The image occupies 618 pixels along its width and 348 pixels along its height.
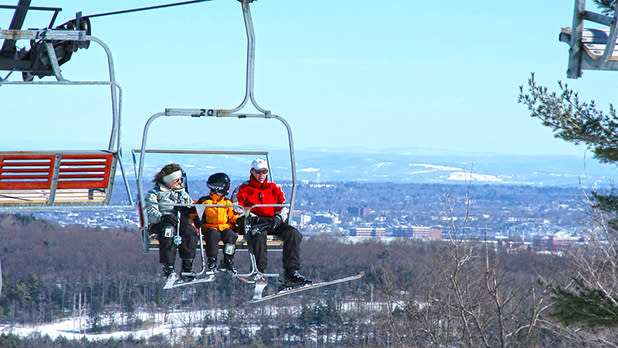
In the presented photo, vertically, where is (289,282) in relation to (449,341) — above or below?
above

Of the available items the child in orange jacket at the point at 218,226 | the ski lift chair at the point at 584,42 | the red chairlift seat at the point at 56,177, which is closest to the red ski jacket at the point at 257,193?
the child in orange jacket at the point at 218,226

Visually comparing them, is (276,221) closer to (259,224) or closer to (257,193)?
(259,224)

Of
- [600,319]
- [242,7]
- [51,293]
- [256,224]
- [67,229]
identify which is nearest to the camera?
[242,7]

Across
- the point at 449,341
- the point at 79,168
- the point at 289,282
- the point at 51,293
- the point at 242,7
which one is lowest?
the point at 51,293

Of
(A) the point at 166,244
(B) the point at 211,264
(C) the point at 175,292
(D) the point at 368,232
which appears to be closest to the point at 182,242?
(A) the point at 166,244

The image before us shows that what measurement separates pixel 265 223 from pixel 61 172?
2.26 metres

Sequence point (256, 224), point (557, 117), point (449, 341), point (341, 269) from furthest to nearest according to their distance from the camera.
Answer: point (341, 269) < point (449, 341) < point (557, 117) < point (256, 224)

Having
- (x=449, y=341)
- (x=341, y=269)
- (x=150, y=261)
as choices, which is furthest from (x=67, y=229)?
(x=449, y=341)

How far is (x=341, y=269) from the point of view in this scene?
11825 cm

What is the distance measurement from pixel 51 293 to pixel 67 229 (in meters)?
13.8

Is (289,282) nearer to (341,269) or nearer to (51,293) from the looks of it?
(341,269)

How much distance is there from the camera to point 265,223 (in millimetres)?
10508

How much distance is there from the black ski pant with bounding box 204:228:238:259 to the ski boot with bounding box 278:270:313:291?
27.2 inches

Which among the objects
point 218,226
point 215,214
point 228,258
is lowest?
point 228,258
